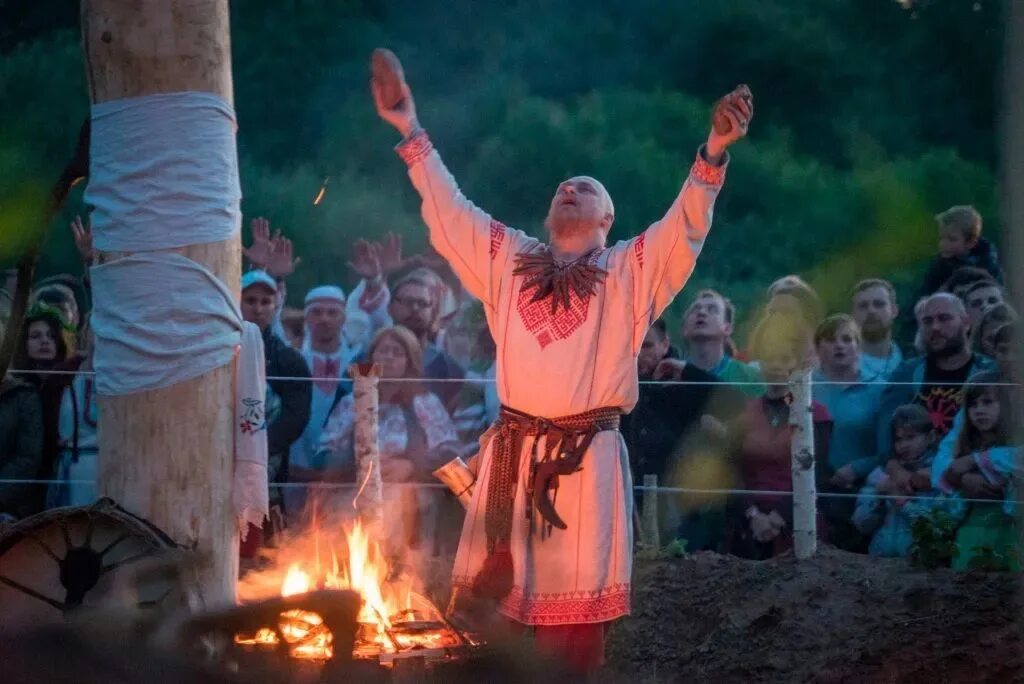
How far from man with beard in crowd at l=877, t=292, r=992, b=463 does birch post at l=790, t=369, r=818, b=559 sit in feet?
1.62

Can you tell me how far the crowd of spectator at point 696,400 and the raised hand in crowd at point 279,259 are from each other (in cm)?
1

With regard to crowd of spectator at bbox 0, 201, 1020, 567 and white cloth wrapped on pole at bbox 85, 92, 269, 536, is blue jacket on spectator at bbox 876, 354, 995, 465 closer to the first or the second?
crowd of spectator at bbox 0, 201, 1020, 567

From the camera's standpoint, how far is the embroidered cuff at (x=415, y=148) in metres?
3.86

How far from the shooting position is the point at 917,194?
250 inches

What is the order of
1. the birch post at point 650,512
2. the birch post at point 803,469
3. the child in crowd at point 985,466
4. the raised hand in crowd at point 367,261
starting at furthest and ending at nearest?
the raised hand in crowd at point 367,261
the birch post at point 650,512
the birch post at point 803,469
the child in crowd at point 985,466

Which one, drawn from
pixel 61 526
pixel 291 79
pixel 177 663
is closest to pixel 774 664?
pixel 61 526

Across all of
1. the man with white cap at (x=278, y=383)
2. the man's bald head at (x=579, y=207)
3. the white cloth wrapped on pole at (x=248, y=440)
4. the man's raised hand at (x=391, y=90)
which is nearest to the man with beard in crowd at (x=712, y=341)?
the man with white cap at (x=278, y=383)

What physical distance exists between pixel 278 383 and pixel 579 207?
295cm

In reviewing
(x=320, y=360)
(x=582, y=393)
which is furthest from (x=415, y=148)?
(x=320, y=360)

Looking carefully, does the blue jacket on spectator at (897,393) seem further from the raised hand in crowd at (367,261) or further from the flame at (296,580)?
the flame at (296,580)

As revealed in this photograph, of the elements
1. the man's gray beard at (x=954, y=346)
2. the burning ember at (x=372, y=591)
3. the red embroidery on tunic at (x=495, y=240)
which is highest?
the red embroidery on tunic at (x=495, y=240)

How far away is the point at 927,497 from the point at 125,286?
406 centimetres

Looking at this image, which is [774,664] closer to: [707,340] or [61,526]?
[707,340]

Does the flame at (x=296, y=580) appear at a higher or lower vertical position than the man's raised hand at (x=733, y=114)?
lower
